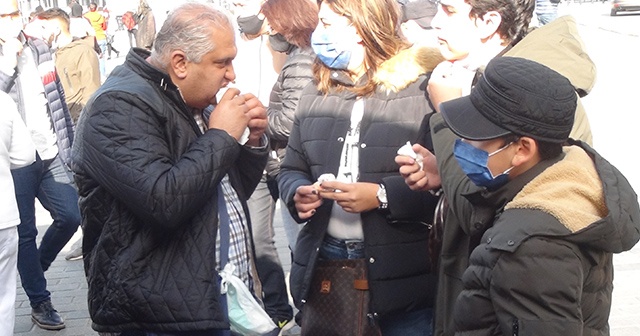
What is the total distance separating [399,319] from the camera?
2982 millimetres

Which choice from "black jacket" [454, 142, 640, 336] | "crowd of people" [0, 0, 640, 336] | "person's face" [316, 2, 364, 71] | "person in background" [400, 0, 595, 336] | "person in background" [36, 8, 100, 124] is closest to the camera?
"black jacket" [454, 142, 640, 336]

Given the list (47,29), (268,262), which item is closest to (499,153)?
(268,262)

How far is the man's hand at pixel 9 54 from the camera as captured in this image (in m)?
4.80

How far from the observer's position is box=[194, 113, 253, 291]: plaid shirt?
272 centimetres

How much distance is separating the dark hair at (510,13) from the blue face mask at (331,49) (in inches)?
24.0

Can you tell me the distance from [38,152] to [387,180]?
303cm

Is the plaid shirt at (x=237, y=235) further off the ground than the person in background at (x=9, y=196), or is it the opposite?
the plaid shirt at (x=237, y=235)

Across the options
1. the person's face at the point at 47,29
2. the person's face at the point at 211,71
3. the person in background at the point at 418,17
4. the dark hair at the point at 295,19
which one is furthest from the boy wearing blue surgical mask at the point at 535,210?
the person's face at the point at 47,29

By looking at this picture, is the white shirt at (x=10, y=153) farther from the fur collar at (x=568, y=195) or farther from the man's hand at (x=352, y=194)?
the fur collar at (x=568, y=195)

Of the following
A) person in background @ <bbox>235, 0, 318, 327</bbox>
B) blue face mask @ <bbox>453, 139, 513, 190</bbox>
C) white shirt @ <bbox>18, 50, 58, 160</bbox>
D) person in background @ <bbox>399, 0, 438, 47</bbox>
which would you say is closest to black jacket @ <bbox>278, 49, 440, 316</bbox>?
A: blue face mask @ <bbox>453, 139, 513, 190</bbox>

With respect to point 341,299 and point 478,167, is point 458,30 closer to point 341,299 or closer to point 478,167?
point 478,167

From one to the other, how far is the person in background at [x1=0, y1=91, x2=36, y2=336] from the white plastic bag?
1.63 meters

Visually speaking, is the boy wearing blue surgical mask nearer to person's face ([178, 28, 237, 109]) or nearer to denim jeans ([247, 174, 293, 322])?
person's face ([178, 28, 237, 109])

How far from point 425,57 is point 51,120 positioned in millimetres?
3058
